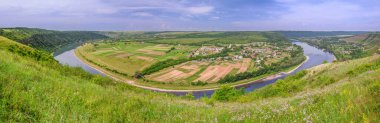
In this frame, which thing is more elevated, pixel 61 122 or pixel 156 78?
pixel 61 122

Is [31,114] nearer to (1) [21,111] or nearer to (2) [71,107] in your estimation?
(1) [21,111]

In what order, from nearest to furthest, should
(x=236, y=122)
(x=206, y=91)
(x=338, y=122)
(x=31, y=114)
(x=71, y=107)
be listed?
(x=338, y=122)
(x=31, y=114)
(x=236, y=122)
(x=71, y=107)
(x=206, y=91)

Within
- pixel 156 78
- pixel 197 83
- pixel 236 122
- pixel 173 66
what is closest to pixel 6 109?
pixel 236 122

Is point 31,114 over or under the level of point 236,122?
over

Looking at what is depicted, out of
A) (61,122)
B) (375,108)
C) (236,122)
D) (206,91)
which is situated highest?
(375,108)

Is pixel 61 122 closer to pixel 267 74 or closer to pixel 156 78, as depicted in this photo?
pixel 156 78

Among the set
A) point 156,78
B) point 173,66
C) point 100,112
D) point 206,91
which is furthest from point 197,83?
point 100,112

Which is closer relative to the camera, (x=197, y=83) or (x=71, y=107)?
(x=71, y=107)

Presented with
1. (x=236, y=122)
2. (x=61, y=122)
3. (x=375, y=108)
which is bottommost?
(x=236, y=122)

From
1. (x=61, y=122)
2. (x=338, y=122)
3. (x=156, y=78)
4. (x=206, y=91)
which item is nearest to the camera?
(x=338, y=122)
